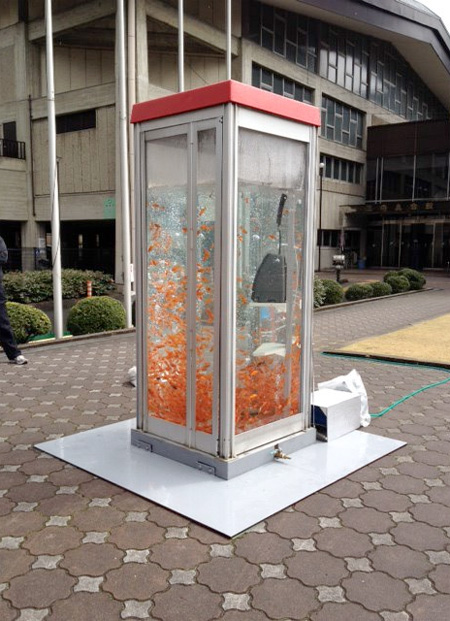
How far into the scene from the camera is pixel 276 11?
90.9ft

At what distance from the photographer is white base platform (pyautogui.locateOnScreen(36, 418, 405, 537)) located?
3537 mm

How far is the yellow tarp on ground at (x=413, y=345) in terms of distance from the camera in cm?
845

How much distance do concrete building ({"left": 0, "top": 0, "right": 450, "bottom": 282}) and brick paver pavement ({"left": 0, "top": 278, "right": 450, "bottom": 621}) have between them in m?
17.0

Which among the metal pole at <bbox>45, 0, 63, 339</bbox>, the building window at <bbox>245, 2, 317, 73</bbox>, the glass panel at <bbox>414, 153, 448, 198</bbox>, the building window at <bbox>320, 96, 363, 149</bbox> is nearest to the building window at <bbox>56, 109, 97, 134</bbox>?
the building window at <bbox>245, 2, 317, 73</bbox>

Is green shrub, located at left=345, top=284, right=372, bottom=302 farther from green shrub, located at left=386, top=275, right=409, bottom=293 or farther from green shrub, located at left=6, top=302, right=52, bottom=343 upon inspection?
green shrub, located at left=6, top=302, right=52, bottom=343

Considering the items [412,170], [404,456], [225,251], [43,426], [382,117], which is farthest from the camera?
[382,117]

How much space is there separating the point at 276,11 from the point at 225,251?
91.4 feet

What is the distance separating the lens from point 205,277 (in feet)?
13.3

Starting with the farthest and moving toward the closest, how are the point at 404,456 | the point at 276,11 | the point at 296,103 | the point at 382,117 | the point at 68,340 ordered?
the point at 382,117 → the point at 276,11 → the point at 68,340 → the point at 404,456 → the point at 296,103

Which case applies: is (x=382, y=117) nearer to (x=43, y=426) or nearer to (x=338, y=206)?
(x=338, y=206)

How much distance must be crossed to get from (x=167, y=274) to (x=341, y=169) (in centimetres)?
3365

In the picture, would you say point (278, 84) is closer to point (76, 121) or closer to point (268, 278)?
point (76, 121)

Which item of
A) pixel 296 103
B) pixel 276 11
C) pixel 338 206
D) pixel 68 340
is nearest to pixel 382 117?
pixel 338 206

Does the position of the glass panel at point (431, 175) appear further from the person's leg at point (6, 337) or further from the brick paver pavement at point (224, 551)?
the brick paver pavement at point (224, 551)
